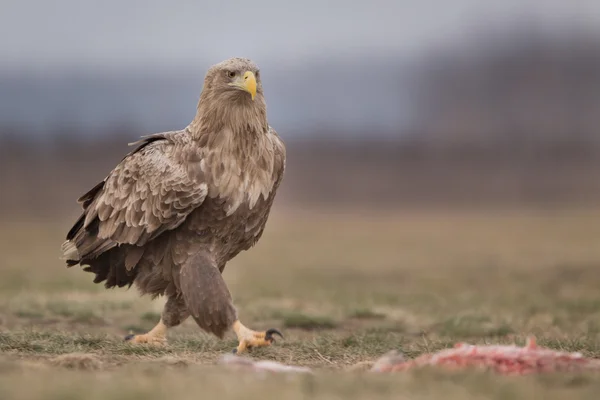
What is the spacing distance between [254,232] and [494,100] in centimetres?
8888

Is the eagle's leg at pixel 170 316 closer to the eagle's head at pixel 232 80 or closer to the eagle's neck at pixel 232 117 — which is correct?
the eagle's neck at pixel 232 117

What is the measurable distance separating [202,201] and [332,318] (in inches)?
137

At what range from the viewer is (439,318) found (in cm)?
1236

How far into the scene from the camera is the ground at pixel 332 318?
5.99 metres

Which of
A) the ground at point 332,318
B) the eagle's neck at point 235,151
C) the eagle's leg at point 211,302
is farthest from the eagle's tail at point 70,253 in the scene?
the eagle's neck at point 235,151

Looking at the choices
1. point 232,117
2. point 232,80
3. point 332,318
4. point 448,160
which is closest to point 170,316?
point 232,117

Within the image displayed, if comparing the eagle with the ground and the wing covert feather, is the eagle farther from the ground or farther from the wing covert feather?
the ground

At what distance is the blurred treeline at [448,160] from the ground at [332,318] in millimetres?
30763

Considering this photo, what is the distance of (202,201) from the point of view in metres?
8.85

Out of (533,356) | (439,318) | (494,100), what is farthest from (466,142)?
(533,356)

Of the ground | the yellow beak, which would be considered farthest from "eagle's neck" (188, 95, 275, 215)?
the ground

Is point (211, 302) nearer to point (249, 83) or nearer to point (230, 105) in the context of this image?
point (230, 105)

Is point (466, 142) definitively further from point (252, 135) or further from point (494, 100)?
point (252, 135)

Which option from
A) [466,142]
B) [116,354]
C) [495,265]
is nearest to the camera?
[116,354]
